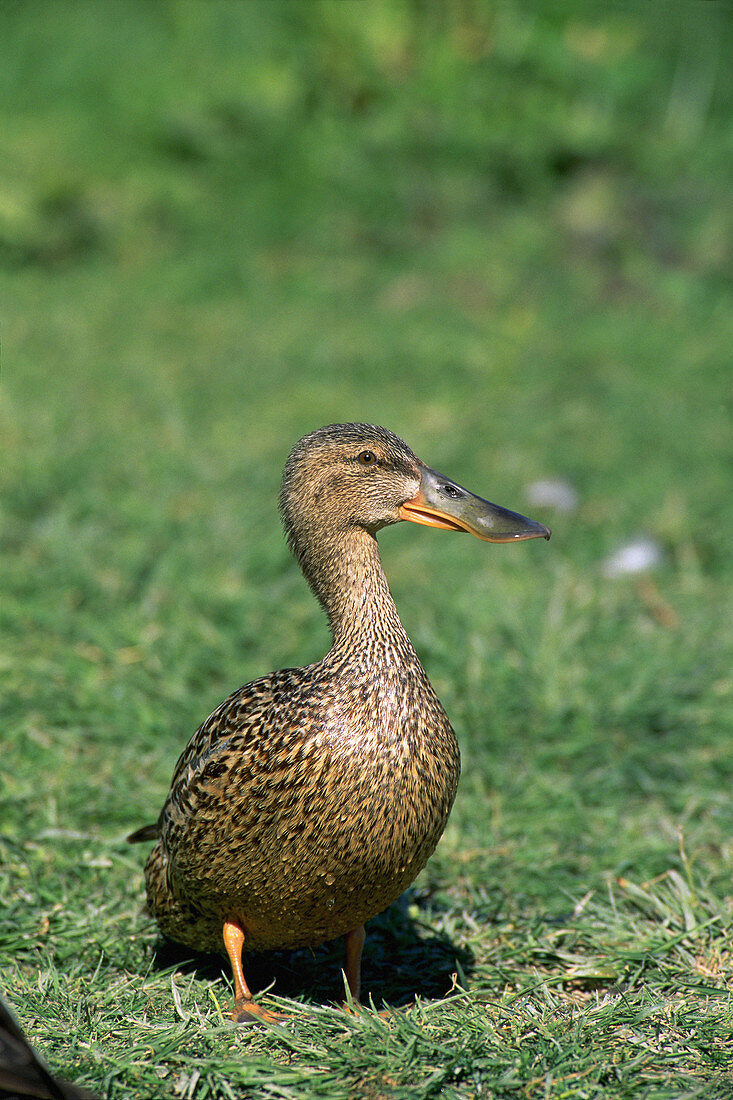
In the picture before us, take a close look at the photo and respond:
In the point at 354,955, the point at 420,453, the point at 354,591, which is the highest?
the point at 420,453

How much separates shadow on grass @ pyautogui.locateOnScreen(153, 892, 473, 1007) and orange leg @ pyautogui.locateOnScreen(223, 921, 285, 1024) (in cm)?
16

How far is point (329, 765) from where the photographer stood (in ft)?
8.30

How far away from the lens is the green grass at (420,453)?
9.14 feet

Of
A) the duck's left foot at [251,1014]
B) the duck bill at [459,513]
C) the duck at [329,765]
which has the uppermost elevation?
the duck bill at [459,513]

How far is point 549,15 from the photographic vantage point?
9148 mm

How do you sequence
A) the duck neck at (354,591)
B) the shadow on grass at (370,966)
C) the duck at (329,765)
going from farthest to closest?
the shadow on grass at (370,966), the duck neck at (354,591), the duck at (329,765)

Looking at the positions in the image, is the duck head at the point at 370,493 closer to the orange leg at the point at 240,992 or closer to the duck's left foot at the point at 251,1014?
the orange leg at the point at 240,992

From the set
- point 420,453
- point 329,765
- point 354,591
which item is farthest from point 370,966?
point 420,453

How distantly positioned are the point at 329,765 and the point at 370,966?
0.87m

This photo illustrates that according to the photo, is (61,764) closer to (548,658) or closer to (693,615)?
(548,658)

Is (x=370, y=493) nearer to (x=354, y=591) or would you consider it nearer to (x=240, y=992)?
(x=354, y=591)

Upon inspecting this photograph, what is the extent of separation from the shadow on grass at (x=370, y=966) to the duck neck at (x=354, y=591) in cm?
87

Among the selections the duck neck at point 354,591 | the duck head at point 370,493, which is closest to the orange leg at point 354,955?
the duck neck at point 354,591

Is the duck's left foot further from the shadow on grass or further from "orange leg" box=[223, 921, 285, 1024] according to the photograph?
the shadow on grass
